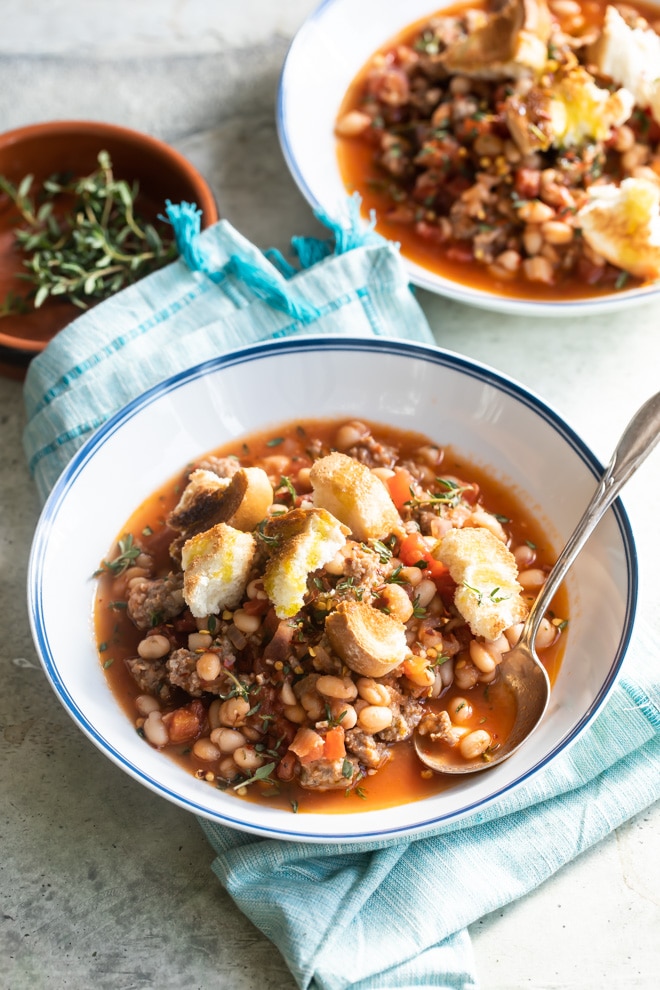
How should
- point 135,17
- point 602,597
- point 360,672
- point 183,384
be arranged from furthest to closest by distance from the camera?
point 135,17
point 183,384
point 602,597
point 360,672

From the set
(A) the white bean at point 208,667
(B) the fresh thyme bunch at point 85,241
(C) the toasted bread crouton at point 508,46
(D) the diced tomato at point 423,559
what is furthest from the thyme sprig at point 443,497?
(C) the toasted bread crouton at point 508,46

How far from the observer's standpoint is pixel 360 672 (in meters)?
3.65

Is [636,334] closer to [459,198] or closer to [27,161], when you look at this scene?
[459,198]

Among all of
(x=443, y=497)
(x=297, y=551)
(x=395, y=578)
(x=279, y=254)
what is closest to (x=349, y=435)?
(x=443, y=497)

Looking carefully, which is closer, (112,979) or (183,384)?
(112,979)

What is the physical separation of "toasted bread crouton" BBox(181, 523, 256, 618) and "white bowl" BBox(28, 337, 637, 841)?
0.54m

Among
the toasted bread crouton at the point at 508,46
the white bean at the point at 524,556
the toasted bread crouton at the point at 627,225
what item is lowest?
the white bean at the point at 524,556

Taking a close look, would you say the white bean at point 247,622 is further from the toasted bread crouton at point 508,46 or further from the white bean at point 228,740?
the toasted bread crouton at point 508,46

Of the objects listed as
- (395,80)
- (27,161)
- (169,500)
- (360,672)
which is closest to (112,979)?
(360,672)

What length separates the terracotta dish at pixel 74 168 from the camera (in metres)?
5.38

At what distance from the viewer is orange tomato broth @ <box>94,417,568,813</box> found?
12.1ft

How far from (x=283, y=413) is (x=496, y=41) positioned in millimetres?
2394

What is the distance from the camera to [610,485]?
12.8 feet

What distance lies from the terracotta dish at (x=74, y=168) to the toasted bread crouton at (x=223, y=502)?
1.59 m
